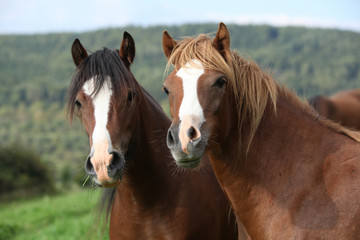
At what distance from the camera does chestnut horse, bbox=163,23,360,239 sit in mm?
2816

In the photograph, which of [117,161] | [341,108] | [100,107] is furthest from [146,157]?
[341,108]

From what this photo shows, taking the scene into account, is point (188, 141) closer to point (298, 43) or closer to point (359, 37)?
point (298, 43)

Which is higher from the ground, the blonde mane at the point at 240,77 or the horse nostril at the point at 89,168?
the blonde mane at the point at 240,77

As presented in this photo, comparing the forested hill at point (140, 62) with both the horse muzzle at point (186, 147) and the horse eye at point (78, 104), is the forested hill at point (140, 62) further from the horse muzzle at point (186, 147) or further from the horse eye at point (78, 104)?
the horse muzzle at point (186, 147)

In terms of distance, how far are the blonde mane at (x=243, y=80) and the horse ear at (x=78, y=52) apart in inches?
38.8

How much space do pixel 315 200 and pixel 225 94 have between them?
38.6 inches

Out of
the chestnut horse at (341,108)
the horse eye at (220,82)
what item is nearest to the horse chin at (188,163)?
the horse eye at (220,82)

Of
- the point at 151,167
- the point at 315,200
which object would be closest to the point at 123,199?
the point at 151,167

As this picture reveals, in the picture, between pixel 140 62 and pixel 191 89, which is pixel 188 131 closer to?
pixel 191 89

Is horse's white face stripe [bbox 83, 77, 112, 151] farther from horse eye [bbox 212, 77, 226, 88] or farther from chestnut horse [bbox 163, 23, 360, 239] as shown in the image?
horse eye [bbox 212, 77, 226, 88]

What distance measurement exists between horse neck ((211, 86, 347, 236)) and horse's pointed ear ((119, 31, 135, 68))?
50.9 inches

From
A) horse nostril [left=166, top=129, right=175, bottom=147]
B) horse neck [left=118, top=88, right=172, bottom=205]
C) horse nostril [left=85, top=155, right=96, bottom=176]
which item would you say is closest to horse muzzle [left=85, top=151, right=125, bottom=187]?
horse nostril [left=85, top=155, right=96, bottom=176]

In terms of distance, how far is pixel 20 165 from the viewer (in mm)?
22719

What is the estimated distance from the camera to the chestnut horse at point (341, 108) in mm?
11977
